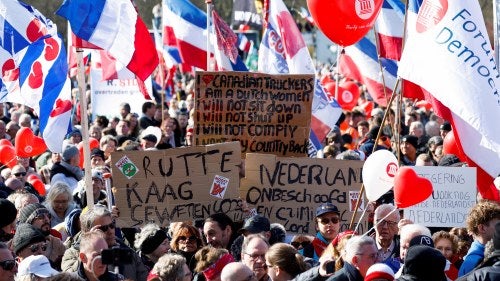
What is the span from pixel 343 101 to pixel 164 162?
13.2 meters

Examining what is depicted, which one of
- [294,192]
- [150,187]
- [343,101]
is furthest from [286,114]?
[343,101]

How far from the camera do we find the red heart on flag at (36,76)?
11727 mm

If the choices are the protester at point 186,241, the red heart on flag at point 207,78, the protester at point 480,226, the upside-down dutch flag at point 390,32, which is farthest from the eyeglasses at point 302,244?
the upside-down dutch flag at point 390,32

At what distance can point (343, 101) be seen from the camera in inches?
898

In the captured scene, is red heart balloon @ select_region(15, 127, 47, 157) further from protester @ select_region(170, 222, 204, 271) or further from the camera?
the camera

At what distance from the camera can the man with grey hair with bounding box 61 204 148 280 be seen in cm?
817

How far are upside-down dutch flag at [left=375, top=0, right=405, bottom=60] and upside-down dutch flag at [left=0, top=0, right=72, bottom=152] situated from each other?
193 inches

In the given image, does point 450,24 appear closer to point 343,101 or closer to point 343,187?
point 343,187

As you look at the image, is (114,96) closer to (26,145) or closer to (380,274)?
(26,145)

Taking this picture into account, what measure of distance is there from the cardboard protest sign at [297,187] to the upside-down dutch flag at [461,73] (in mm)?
1010

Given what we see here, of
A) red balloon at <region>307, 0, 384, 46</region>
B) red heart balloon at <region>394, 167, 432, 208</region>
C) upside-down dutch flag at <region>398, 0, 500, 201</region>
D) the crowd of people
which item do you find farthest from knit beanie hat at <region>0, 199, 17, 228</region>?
red balloon at <region>307, 0, 384, 46</region>

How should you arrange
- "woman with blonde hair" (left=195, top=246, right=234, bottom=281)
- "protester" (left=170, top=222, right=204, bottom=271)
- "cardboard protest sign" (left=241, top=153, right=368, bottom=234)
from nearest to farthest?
1. "woman with blonde hair" (left=195, top=246, right=234, bottom=281)
2. "protester" (left=170, top=222, right=204, bottom=271)
3. "cardboard protest sign" (left=241, top=153, right=368, bottom=234)

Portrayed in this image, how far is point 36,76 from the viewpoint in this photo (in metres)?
11.8

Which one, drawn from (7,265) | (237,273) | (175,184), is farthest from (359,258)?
(175,184)
